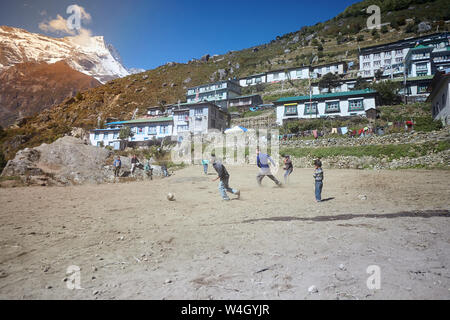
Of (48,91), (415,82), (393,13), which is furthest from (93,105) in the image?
(393,13)

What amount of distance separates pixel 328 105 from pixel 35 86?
164 metres

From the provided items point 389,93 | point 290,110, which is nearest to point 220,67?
point 290,110

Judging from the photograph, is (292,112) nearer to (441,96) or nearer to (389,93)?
(389,93)

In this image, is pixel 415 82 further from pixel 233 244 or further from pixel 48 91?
pixel 48 91

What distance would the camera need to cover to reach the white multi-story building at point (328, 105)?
4029 cm

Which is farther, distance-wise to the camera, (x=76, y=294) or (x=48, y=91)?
(x=48, y=91)

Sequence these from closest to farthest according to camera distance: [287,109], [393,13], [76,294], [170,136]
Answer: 1. [76,294]
2. [287,109]
3. [170,136]
4. [393,13]

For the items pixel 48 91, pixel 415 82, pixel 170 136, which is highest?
pixel 48 91

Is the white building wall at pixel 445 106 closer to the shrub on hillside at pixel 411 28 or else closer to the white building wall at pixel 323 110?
the white building wall at pixel 323 110

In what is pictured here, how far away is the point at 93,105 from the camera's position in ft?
292

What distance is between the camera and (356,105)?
4084 centimetres

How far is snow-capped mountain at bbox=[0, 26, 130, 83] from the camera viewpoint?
162625 millimetres

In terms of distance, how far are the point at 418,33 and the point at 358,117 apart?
2888 inches

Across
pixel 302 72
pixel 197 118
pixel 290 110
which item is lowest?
pixel 197 118
